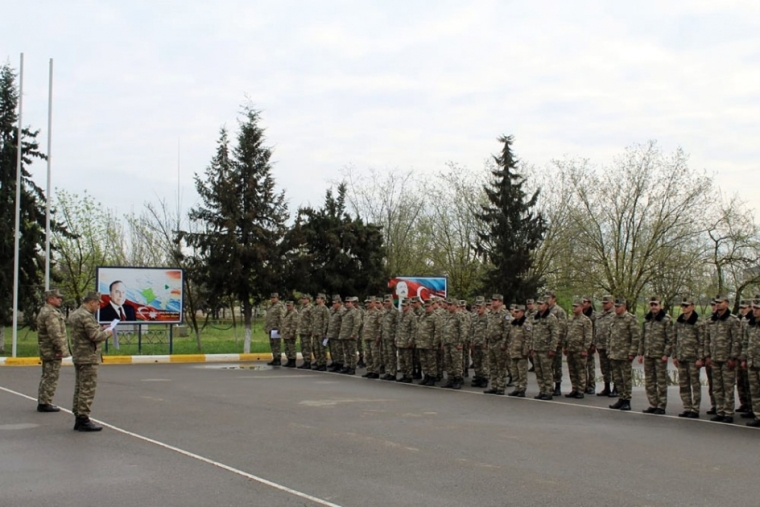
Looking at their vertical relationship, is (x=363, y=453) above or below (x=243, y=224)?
below

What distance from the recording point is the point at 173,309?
26.7 metres

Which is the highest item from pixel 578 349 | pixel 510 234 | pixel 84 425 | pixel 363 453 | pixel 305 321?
pixel 510 234

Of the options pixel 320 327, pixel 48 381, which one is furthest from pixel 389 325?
pixel 48 381

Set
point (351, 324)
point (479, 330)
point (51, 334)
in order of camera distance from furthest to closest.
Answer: point (351, 324)
point (479, 330)
point (51, 334)

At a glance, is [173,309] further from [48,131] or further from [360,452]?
[360,452]

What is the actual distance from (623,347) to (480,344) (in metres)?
4.47

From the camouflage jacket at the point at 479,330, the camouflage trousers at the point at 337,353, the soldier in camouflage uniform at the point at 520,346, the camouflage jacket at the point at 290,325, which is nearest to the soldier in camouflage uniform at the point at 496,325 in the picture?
the soldier in camouflage uniform at the point at 520,346

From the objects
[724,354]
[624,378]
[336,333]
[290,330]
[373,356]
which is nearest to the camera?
[724,354]

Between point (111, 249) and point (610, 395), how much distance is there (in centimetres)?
3562

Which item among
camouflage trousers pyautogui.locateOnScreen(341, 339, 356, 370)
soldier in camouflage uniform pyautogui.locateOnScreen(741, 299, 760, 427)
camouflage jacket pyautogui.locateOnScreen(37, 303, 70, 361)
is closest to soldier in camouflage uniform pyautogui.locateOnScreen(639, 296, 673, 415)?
soldier in camouflage uniform pyautogui.locateOnScreen(741, 299, 760, 427)

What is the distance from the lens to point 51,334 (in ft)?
39.1

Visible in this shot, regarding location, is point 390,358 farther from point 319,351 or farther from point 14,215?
point 14,215

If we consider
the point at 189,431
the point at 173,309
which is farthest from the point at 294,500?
the point at 173,309

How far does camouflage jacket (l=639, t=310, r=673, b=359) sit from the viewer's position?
13.5 m
